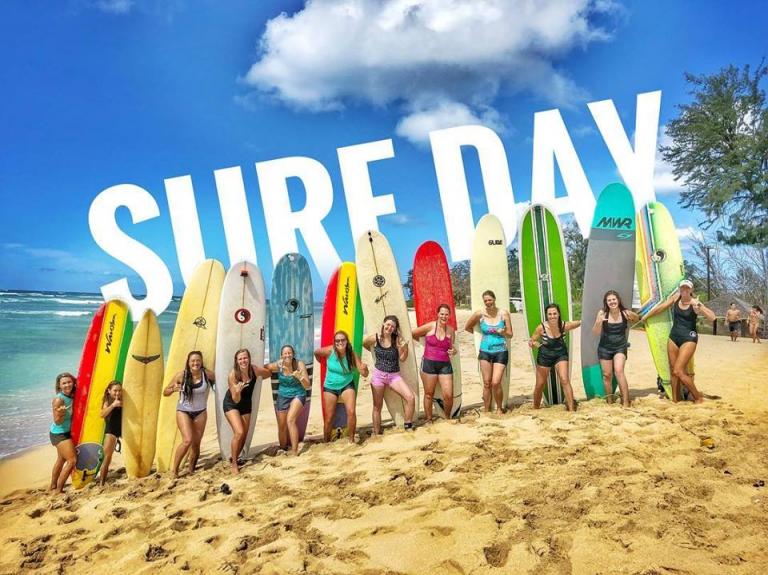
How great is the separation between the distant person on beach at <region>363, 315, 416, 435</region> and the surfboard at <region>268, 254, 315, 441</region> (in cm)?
80

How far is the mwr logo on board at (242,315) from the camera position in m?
5.32

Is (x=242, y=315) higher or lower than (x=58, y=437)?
higher

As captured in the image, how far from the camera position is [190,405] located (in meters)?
4.61

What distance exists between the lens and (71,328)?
22.6 metres

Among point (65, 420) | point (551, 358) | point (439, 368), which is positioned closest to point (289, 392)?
point (439, 368)

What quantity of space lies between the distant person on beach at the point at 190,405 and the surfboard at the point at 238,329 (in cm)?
31

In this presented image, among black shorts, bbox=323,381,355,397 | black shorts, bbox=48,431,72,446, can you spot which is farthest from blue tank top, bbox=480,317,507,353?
black shorts, bbox=48,431,72,446

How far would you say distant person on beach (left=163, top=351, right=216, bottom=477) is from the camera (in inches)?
180

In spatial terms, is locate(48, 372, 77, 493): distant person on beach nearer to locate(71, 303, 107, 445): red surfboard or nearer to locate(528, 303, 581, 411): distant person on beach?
locate(71, 303, 107, 445): red surfboard

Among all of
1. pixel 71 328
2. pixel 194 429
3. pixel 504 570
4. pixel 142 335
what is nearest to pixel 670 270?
pixel 504 570

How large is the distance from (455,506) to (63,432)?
141 inches

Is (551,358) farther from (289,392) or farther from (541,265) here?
(289,392)

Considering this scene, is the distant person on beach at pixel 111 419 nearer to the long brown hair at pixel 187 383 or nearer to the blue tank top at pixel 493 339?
the long brown hair at pixel 187 383

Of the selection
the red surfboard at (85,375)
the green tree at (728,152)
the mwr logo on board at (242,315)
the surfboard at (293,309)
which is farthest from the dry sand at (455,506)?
the green tree at (728,152)
